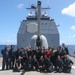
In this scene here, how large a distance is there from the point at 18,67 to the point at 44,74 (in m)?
2.10

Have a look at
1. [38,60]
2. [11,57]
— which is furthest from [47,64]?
[11,57]

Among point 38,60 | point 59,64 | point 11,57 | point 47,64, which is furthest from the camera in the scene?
point 11,57

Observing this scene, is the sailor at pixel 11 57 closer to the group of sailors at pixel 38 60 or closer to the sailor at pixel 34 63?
the group of sailors at pixel 38 60

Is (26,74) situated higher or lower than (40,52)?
lower

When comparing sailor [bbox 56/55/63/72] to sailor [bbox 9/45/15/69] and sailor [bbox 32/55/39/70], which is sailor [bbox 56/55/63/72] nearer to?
sailor [bbox 32/55/39/70]

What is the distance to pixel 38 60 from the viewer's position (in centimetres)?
1502

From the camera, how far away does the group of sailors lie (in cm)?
1423

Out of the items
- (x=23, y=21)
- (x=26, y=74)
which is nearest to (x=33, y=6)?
(x=23, y=21)

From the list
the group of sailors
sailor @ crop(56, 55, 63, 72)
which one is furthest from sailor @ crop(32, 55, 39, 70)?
sailor @ crop(56, 55, 63, 72)

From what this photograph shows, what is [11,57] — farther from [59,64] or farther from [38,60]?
[59,64]

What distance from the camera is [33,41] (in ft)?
74.0

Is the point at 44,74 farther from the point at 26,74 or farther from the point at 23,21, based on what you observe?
the point at 23,21

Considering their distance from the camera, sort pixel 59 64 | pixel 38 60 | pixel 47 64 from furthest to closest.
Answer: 1. pixel 38 60
2. pixel 59 64
3. pixel 47 64

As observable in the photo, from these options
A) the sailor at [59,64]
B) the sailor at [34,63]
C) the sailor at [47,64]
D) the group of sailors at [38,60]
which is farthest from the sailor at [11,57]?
the sailor at [59,64]
